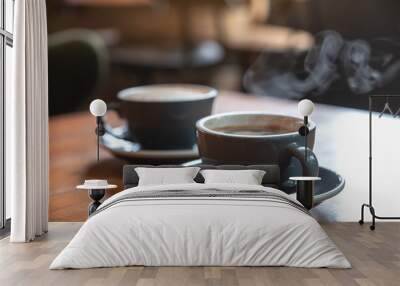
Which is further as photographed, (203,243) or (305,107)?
(305,107)

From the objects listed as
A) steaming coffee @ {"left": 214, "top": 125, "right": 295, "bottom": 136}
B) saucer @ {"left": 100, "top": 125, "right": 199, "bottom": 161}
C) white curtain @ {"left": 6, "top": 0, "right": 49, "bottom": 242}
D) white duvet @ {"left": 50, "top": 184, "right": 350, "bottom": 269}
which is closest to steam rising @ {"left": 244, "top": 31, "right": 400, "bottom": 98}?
steaming coffee @ {"left": 214, "top": 125, "right": 295, "bottom": 136}

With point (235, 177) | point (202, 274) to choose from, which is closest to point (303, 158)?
point (235, 177)

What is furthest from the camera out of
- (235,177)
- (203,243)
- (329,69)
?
(329,69)

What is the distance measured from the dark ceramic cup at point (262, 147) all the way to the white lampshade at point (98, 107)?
92 centimetres

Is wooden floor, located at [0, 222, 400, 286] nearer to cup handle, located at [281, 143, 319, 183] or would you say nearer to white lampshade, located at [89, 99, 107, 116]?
cup handle, located at [281, 143, 319, 183]

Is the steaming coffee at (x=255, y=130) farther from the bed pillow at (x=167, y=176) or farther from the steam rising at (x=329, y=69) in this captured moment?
the bed pillow at (x=167, y=176)

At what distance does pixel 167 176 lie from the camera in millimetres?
6168

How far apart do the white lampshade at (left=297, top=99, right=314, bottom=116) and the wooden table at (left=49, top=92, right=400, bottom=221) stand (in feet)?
1.55

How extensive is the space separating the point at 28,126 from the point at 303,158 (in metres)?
2.52

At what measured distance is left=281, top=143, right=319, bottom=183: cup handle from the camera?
6445 millimetres

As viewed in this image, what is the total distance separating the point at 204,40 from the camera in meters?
7.10

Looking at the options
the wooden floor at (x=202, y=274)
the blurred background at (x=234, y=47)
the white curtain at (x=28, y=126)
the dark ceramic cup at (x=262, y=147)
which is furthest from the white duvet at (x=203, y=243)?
the blurred background at (x=234, y=47)

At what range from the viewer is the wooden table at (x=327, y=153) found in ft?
22.9

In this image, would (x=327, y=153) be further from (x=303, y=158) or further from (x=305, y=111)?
(x=305, y=111)
